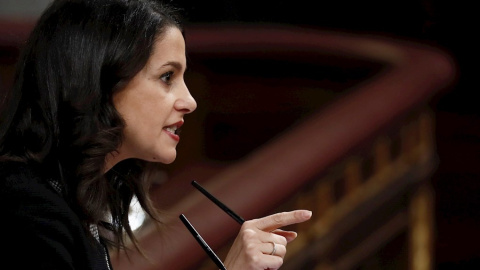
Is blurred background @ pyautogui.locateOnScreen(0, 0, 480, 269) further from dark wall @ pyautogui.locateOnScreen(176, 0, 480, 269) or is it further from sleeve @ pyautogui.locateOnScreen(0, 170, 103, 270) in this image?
sleeve @ pyautogui.locateOnScreen(0, 170, 103, 270)

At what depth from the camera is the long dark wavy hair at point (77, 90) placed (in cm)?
116

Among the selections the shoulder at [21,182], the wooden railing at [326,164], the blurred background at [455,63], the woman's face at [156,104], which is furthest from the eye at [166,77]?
the blurred background at [455,63]

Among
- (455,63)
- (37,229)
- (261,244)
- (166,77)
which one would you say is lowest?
(455,63)

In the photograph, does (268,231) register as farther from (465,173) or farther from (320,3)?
(320,3)

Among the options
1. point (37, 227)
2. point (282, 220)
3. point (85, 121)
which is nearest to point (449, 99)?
point (282, 220)

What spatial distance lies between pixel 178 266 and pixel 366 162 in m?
0.71

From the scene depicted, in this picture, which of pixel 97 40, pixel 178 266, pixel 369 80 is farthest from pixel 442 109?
pixel 97 40

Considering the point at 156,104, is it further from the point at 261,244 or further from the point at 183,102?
the point at 261,244

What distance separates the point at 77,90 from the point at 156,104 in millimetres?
124

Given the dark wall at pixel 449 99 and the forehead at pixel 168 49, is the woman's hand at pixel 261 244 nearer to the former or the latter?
the forehead at pixel 168 49

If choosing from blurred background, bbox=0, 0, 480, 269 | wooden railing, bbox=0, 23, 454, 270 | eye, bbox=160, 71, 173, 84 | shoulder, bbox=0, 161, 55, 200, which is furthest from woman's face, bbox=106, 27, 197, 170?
blurred background, bbox=0, 0, 480, 269

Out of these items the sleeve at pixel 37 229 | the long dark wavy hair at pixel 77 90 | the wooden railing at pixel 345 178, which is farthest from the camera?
the wooden railing at pixel 345 178

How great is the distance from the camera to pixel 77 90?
1.16 metres

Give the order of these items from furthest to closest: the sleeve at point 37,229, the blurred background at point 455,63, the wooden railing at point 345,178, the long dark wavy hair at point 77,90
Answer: the blurred background at point 455,63
the wooden railing at point 345,178
the long dark wavy hair at point 77,90
the sleeve at point 37,229
